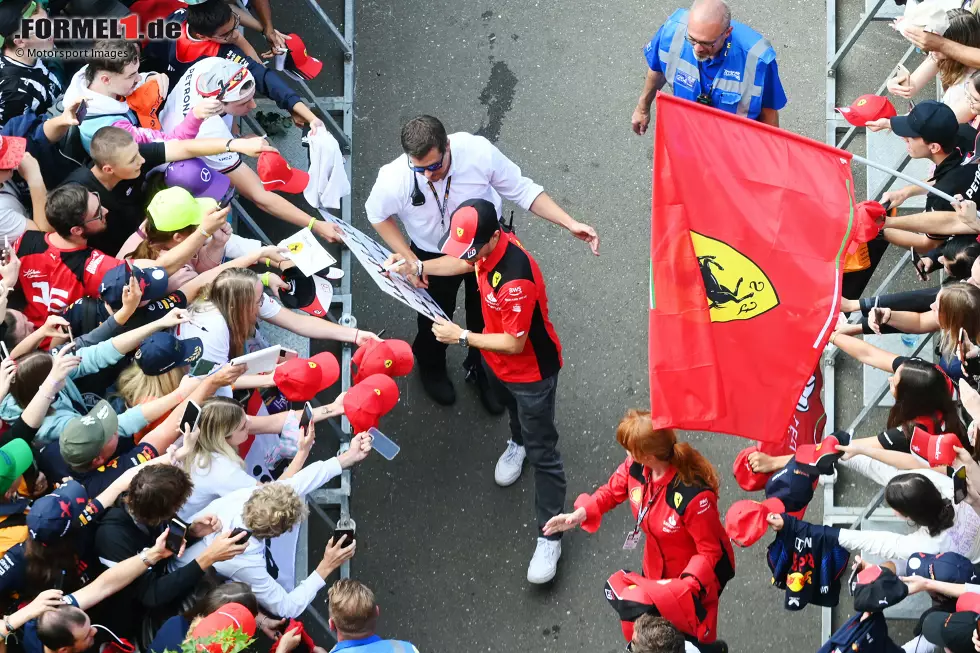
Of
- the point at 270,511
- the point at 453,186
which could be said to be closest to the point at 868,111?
the point at 453,186

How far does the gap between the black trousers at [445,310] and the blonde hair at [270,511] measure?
188cm

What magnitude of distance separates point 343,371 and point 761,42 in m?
3.15

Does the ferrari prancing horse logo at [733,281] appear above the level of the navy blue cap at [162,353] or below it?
above

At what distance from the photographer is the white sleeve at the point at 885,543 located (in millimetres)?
5098

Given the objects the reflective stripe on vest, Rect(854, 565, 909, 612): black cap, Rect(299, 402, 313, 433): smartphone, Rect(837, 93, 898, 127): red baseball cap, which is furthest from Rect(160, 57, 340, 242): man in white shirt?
Rect(854, 565, 909, 612): black cap

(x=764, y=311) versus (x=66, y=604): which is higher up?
(x=764, y=311)

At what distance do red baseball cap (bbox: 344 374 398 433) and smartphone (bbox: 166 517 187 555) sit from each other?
1.05 meters

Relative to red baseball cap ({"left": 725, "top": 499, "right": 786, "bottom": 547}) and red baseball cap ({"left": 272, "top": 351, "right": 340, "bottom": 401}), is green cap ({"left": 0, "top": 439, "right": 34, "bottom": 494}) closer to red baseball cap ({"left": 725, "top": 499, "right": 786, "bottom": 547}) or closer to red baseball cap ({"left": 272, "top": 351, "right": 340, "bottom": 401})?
red baseball cap ({"left": 272, "top": 351, "right": 340, "bottom": 401})

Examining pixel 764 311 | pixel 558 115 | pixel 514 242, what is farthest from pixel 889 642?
pixel 558 115

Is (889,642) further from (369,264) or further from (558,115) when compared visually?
(558,115)

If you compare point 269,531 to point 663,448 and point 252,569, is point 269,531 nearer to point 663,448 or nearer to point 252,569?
point 252,569

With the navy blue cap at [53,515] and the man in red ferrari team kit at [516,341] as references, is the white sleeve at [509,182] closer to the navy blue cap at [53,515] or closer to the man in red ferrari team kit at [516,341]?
the man in red ferrari team kit at [516,341]

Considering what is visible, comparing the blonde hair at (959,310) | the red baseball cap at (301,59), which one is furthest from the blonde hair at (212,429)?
the blonde hair at (959,310)

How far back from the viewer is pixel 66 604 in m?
4.62
